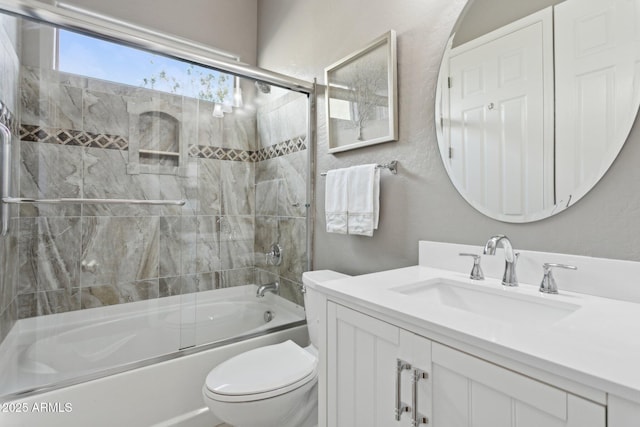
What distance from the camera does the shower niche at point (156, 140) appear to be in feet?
6.48

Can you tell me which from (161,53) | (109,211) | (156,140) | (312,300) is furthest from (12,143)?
(312,300)

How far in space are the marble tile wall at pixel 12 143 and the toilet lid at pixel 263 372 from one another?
1103 millimetres

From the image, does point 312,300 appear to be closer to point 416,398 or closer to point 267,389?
point 267,389

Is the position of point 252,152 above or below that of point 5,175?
above

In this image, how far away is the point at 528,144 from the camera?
1.04 m

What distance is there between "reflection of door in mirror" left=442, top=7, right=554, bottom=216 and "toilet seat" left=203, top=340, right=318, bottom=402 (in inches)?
39.8

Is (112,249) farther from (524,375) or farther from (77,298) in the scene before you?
(524,375)

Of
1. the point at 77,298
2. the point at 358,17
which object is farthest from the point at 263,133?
the point at 77,298

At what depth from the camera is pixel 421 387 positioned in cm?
70

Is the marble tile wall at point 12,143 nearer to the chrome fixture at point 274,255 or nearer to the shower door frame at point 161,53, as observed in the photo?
the shower door frame at point 161,53

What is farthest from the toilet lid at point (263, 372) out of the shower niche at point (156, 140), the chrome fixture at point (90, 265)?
the shower niche at point (156, 140)

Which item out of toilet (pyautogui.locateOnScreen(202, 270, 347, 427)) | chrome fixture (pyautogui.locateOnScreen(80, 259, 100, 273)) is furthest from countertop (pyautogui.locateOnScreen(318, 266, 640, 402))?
chrome fixture (pyautogui.locateOnScreen(80, 259, 100, 273))

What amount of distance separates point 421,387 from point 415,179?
907mm

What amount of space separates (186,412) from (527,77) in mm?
2014
